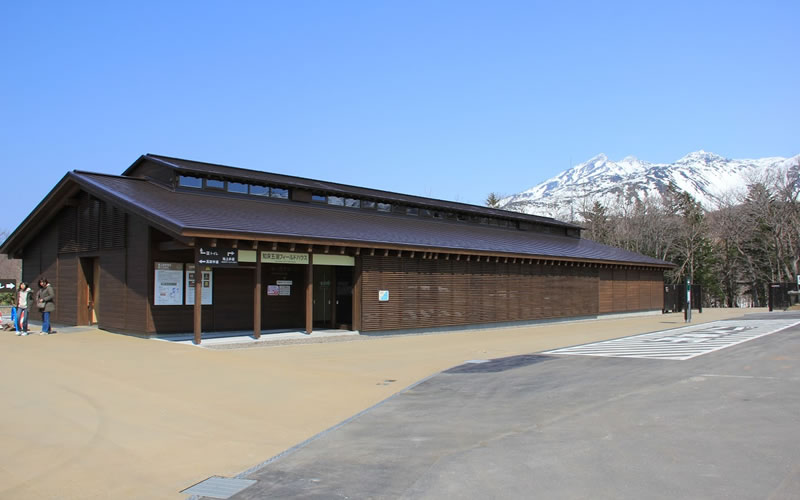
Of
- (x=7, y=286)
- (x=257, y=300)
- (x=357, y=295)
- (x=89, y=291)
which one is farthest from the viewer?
(x=7, y=286)

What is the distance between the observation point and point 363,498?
16.2 feet

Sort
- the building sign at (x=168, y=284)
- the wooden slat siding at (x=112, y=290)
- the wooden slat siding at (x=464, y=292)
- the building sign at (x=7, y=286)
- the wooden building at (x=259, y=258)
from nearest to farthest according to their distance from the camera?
the wooden building at (x=259, y=258)
the building sign at (x=168, y=284)
the wooden slat siding at (x=112, y=290)
the wooden slat siding at (x=464, y=292)
the building sign at (x=7, y=286)

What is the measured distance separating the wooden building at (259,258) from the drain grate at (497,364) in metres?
6.20

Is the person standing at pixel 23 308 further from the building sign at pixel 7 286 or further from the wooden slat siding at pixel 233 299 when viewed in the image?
the building sign at pixel 7 286

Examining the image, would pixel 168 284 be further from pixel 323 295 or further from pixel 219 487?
pixel 219 487

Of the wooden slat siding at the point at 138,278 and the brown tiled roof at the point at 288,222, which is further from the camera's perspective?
the wooden slat siding at the point at 138,278

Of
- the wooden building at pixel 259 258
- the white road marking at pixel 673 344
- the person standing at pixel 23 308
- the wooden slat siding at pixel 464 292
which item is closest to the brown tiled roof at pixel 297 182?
the wooden building at pixel 259 258

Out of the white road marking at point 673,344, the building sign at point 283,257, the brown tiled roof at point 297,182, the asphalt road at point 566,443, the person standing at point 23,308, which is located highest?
the brown tiled roof at point 297,182

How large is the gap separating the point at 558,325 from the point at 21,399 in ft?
72.9

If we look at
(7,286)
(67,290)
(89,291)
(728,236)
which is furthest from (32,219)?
(728,236)

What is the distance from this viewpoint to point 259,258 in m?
16.7

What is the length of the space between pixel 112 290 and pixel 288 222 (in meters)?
5.82

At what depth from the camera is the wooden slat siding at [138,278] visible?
56.5 ft

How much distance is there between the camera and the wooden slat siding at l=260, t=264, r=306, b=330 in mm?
20250
